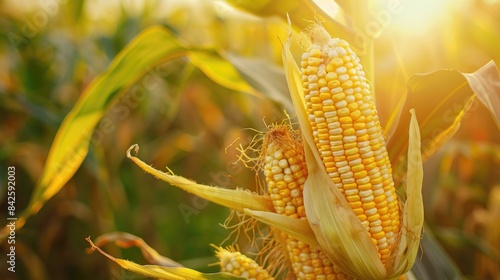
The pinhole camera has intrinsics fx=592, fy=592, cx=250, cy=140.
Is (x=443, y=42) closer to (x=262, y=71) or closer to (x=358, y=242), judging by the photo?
(x=262, y=71)

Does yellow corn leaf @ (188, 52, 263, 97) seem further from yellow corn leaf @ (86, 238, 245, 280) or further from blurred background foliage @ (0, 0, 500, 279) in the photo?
yellow corn leaf @ (86, 238, 245, 280)

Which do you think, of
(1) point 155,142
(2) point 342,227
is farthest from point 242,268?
(1) point 155,142

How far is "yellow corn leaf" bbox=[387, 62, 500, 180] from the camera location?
142cm

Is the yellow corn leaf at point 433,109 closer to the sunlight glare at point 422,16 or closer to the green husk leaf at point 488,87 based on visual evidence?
the green husk leaf at point 488,87

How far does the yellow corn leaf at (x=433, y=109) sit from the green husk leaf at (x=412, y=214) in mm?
206

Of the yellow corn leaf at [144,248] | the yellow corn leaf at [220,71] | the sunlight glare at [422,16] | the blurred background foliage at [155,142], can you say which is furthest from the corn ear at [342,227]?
the blurred background foliage at [155,142]

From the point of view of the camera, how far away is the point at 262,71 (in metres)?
2.14

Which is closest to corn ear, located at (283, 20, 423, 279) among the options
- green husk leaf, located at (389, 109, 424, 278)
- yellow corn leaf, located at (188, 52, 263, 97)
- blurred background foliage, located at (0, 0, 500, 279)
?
green husk leaf, located at (389, 109, 424, 278)

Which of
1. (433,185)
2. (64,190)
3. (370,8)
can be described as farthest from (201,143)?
(370,8)

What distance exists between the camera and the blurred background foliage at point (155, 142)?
284 centimetres

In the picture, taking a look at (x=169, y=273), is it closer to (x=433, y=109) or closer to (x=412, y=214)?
(x=412, y=214)

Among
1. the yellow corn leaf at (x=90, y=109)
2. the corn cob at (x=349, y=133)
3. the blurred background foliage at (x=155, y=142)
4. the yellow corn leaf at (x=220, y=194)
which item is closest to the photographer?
the corn cob at (x=349, y=133)

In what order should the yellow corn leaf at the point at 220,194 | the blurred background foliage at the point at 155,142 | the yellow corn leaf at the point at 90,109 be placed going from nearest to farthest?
the yellow corn leaf at the point at 220,194, the yellow corn leaf at the point at 90,109, the blurred background foliage at the point at 155,142

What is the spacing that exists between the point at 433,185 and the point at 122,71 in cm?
153
